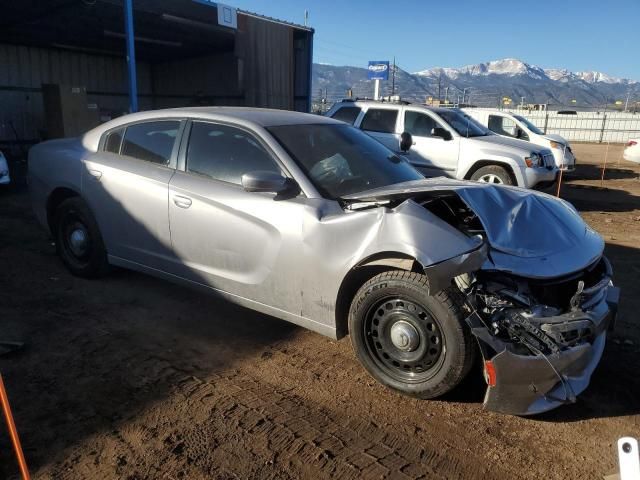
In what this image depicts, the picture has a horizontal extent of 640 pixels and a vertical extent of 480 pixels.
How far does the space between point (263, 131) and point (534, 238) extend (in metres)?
2.02

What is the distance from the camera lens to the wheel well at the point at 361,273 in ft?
9.84

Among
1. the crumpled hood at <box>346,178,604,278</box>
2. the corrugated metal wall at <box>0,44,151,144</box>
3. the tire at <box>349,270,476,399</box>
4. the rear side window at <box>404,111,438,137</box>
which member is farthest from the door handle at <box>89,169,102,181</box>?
the corrugated metal wall at <box>0,44,151,144</box>

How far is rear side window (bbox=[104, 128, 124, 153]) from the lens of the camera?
15.2 ft

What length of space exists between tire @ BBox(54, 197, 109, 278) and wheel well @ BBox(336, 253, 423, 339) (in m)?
2.59

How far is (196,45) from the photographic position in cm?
1753

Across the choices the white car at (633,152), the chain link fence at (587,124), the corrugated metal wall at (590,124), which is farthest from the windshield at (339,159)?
the corrugated metal wall at (590,124)

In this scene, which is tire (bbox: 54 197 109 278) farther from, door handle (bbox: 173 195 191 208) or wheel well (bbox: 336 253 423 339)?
wheel well (bbox: 336 253 423 339)

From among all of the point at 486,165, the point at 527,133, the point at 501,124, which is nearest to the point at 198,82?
the point at 501,124

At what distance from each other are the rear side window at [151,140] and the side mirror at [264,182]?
1184 millimetres

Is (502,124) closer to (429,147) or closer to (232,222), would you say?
(429,147)

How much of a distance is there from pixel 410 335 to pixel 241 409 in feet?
3.54

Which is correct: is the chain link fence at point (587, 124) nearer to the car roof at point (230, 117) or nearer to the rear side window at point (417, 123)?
the rear side window at point (417, 123)

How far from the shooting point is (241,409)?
→ 296 cm

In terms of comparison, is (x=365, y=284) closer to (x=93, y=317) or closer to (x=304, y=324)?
(x=304, y=324)
